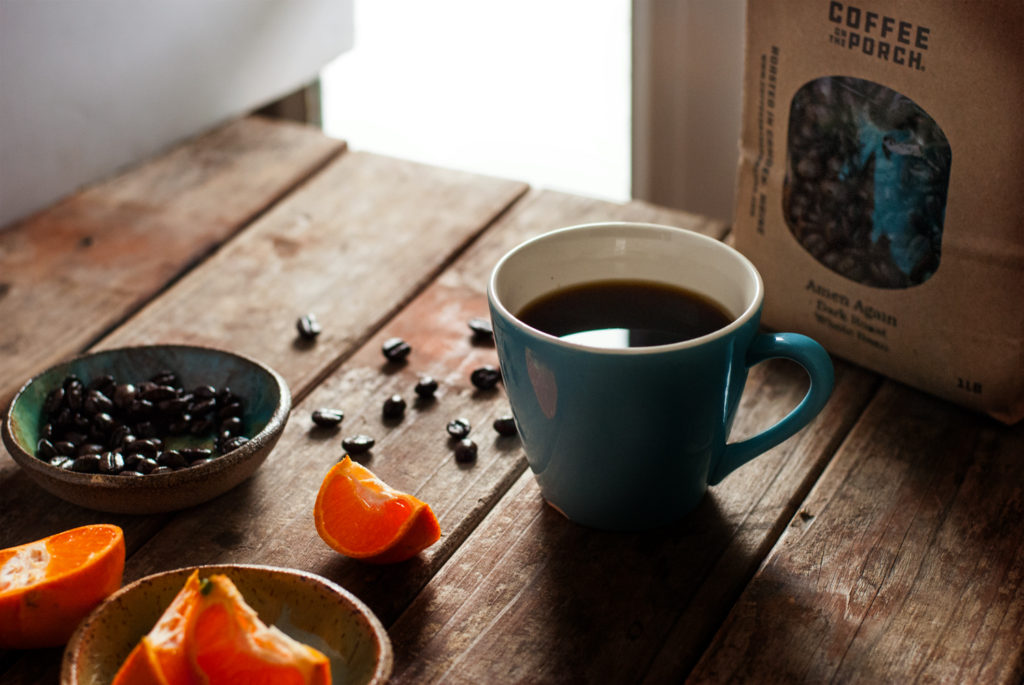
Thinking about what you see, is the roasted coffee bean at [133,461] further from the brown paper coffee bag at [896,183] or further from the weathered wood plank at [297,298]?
the brown paper coffee bag at [896,183]

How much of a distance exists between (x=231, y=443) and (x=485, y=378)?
260 mm

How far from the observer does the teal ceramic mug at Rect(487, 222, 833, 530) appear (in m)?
0.77

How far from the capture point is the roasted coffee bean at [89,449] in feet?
3.03

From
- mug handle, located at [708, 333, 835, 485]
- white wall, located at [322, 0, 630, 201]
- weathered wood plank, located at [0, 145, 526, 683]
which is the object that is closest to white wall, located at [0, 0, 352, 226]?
weathered wood plank, located at [0, 145, 526, 683]

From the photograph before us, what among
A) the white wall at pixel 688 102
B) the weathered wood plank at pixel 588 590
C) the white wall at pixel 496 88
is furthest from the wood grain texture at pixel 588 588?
the white wall at pixel 496 88

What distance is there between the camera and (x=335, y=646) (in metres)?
0.74

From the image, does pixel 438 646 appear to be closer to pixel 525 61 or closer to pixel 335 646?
pixel 335 646

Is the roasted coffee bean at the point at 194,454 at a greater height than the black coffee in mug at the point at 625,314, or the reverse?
the black coffee in mug at the point at 625,314

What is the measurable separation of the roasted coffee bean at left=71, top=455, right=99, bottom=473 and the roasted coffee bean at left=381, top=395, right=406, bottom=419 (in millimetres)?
265

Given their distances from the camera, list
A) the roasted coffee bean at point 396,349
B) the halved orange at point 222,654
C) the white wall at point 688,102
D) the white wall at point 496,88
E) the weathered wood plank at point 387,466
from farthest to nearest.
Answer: the white wall at point 496,88 → the white wall at point 688,102 → the roasted coffee bean at point 396,349 → the weathered wood plank at point 387,466 → the halved orange at point 222,654

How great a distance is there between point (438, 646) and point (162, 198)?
2.94 feet

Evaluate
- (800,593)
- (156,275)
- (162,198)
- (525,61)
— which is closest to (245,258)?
(156,275)

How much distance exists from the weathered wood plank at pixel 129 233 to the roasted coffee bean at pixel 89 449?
18 centimetres

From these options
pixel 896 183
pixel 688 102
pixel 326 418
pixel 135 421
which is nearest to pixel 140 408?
pixel 135 421
